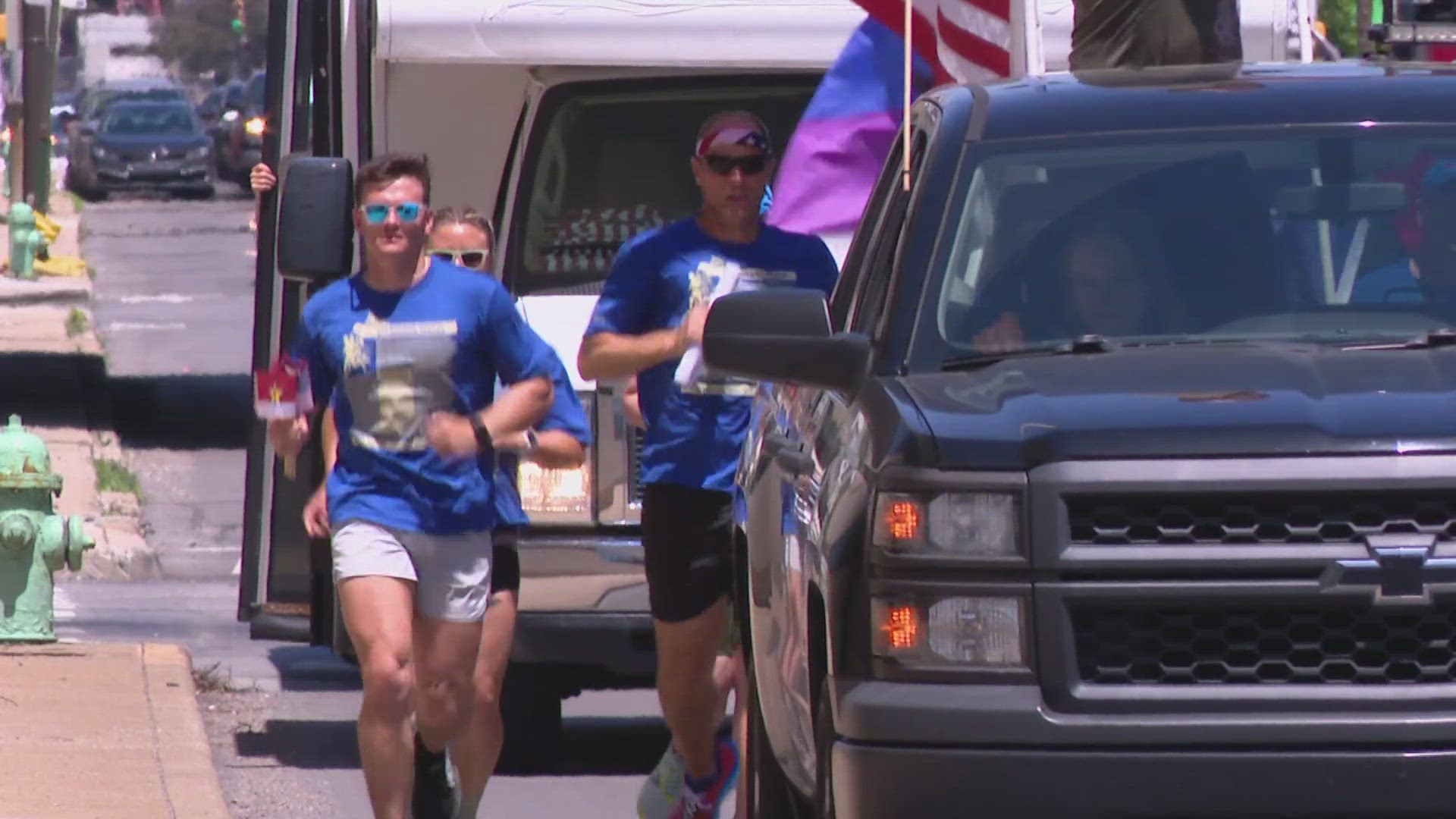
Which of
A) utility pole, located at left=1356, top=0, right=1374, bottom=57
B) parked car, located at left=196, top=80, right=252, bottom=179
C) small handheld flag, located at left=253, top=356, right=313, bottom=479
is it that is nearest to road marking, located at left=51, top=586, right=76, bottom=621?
small handheld flag, located at left=253, top=356, right=313, bottom=479

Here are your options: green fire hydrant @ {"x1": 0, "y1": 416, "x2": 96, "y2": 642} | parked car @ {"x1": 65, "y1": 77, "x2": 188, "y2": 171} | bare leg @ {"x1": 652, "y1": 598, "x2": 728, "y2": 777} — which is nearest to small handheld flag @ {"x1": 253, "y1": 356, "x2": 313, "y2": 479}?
bare leg @ {"x1": 652, "y1": 598, "x2": 728, "y2": 777}

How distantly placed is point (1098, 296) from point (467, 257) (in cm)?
356

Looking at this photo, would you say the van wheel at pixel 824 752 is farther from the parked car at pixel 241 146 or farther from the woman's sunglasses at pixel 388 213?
the parked car at pixel 241 146

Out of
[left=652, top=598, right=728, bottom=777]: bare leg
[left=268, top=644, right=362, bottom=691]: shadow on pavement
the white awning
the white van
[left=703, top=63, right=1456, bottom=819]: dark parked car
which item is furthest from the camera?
[left=268, top=644, right=362, bottom=691]: shadow on pavement

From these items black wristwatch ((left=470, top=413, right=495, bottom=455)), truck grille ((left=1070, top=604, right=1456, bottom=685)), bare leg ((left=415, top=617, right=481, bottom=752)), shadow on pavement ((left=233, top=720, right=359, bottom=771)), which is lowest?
shadow on pavement ((left=233, top=720, right=359, bottom=771))

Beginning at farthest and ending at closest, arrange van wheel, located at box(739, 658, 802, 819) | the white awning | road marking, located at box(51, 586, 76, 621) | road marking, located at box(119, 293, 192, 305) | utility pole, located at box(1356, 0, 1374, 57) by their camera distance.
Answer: road marking, located at box(119, 293, 192, 305)
utility pole, located at box(1356, 0, 1374, 57)
road marking, located at box(51, 586, 76, 621)
the white awning
van wheel, located at box(739, 658, 802, 819)

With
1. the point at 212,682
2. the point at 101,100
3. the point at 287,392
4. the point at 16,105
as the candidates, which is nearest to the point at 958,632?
the point at 287,392

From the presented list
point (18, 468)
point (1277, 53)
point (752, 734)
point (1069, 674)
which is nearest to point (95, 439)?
point (18, 468)

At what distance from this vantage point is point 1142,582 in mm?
4660

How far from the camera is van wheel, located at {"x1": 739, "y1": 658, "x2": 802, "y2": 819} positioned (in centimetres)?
622

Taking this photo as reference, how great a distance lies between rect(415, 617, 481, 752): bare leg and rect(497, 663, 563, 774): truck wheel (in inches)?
68.9

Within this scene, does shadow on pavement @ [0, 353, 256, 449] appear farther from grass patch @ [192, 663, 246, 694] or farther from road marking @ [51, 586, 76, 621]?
grass patch @ [192, 663, 246, 694]

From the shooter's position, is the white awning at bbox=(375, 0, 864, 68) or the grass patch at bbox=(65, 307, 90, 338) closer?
the white awning at bbox=(375, 0, 864, 68)

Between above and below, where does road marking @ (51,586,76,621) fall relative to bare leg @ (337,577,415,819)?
below
